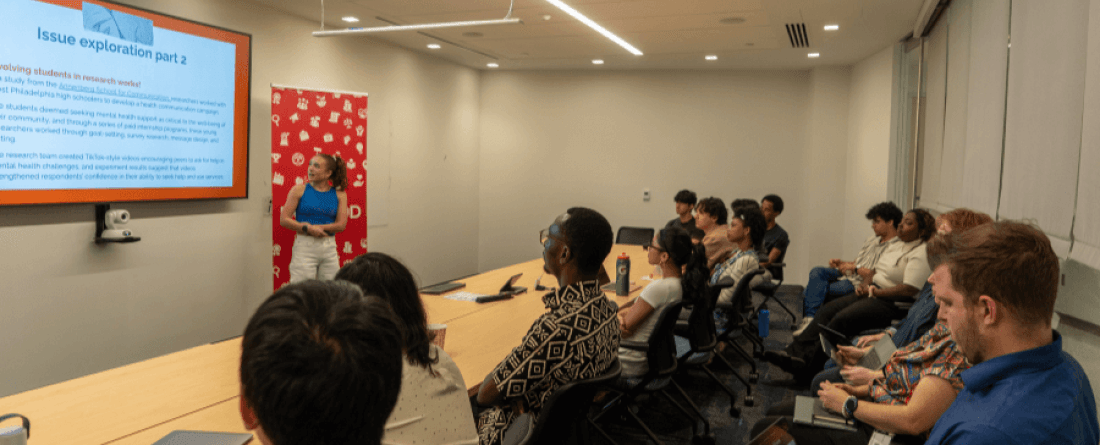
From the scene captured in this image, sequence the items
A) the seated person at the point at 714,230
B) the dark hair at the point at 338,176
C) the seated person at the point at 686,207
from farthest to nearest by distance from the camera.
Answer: the seated person at the point at 686,207, the dark hair at the point at 338,176, the seated person at the point at 714,230

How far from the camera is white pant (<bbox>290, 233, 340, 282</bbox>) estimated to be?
17.1 feet

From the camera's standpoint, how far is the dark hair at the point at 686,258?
11.3ft

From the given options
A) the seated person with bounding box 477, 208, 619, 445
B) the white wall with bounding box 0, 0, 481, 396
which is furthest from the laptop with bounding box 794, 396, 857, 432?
the white wall with bounding box 0, 0, 481, 396

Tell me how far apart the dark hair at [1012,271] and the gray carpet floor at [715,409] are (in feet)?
8.10

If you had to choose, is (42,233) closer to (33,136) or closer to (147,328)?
(33,136)

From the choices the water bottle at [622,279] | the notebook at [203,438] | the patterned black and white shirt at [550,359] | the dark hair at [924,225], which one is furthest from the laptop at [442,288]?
the dark hair at [924,225]

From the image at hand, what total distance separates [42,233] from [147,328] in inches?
41.8

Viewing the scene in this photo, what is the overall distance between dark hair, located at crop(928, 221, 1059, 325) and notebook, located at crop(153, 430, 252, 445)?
5.75 feet

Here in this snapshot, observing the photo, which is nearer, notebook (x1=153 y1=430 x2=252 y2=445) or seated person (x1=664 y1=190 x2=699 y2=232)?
notebook (x1=153 y1=430 x2=252 y2=445)

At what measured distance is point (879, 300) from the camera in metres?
4.34

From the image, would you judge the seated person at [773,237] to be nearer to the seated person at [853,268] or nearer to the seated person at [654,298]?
the seated person at [853,268]

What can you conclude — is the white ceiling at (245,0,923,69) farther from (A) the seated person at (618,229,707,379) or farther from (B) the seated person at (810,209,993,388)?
(B) the seated person at (810,209,993,388)

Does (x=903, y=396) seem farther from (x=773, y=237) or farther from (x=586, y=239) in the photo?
(x=773, y=237)

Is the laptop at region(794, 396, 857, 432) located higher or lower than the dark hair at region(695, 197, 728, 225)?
lower
